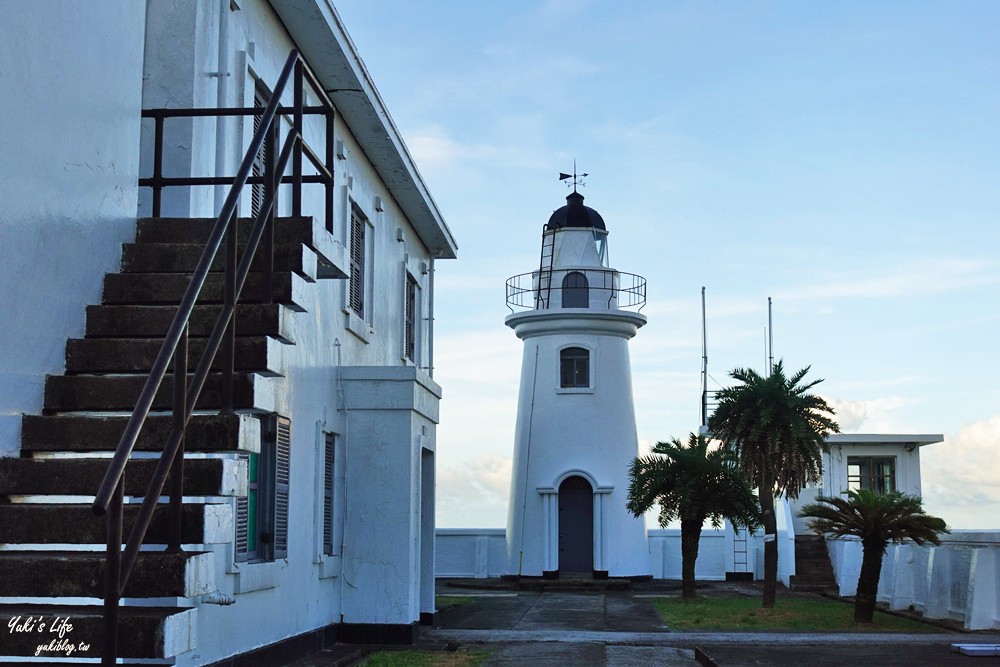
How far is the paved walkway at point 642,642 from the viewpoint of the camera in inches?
534

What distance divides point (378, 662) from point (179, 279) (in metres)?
6.80

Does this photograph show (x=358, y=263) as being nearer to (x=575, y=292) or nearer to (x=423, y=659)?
Result: (x=423, y=659)

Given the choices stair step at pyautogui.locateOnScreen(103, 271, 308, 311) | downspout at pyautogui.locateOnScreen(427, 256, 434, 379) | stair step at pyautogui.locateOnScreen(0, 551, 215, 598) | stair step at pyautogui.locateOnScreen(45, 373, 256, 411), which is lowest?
stair step at pyautogui.locateOnScreen(0, 551, 215, 598)

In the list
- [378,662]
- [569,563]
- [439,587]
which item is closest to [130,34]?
[378,662]

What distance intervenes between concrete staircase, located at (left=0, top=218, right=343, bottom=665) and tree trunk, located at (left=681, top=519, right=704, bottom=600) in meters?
18.4

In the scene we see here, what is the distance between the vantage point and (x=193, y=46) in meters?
9.63

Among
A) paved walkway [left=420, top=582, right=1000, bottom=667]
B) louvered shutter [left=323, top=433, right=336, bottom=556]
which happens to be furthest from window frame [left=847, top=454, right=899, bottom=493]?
louvered shutter [left=323, top=433, right=336, bottom=556]

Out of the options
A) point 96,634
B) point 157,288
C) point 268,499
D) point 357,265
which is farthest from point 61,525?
point 357,265

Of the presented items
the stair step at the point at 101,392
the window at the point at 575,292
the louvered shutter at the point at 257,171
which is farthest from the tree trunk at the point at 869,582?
the window at the point at 575,292

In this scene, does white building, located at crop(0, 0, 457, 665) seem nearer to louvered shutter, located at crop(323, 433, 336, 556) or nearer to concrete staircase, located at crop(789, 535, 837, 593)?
louvered shutter, located at crop(323, 433, 336, 556)

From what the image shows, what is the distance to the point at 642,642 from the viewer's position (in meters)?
16.2

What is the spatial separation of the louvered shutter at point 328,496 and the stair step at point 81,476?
7.74m

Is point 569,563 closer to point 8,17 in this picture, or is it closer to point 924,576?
point 924,576

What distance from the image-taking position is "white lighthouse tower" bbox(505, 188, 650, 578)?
107ft
